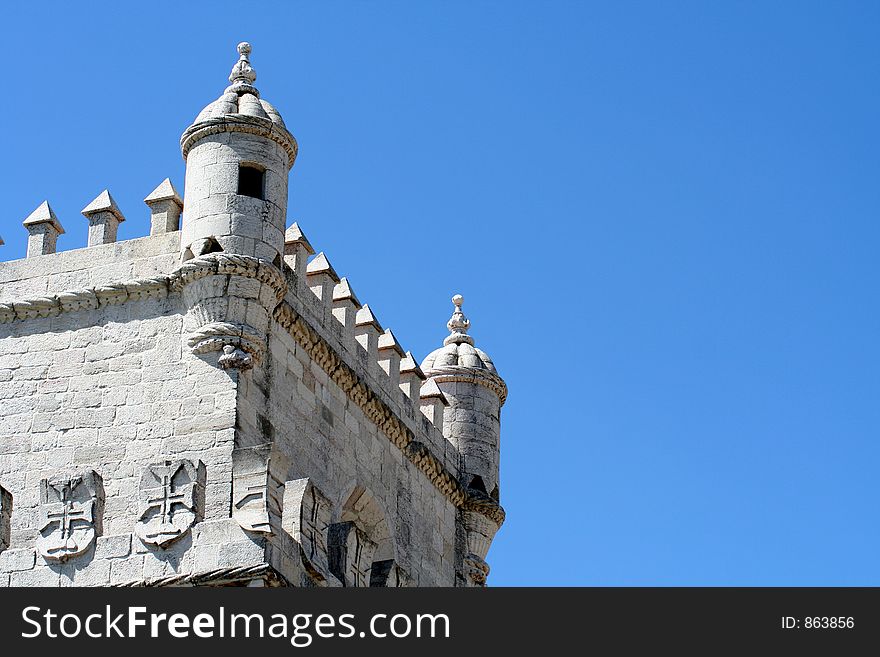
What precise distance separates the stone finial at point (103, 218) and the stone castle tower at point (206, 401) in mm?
25

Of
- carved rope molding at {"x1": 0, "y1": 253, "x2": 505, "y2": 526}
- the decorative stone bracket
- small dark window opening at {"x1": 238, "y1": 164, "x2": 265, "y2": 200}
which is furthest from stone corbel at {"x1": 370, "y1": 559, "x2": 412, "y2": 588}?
small dark window opening at {"x1": 238, "y1": 164, "x2": 265, "y2": 200}

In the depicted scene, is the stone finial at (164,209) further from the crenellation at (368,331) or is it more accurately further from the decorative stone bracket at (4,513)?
the decorative stone bracket at (4,513)

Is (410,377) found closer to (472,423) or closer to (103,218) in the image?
(472,423)

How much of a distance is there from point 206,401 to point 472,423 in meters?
8.01

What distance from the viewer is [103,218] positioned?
32.9 metres

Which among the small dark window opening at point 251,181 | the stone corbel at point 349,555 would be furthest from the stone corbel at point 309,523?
the small dark window opening at point 251,181

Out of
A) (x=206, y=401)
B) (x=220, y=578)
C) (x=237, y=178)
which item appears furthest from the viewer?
(x=237, y=178)

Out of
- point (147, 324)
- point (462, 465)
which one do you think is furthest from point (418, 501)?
point (147, 324)

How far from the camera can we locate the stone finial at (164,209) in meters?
32.3

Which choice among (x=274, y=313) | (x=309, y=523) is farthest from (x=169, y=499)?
(x=274, y=313)

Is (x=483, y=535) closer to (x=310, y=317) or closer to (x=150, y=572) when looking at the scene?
(x=310, y=317)

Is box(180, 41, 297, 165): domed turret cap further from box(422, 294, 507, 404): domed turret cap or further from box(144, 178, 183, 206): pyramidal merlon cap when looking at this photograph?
box(422, 294, 507, 404): domed turret cap
